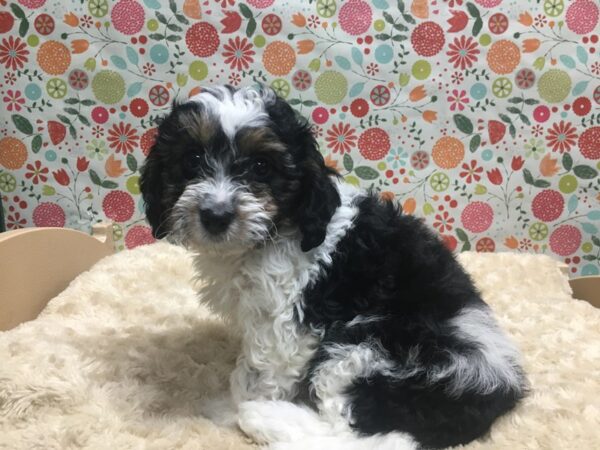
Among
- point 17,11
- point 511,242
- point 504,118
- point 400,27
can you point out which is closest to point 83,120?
point 17,11

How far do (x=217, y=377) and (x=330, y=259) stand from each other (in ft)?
2.26

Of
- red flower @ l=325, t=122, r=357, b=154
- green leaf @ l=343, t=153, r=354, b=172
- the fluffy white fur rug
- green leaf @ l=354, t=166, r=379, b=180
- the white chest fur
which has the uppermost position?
red flower @ l=325, t=122, r=357, b=154

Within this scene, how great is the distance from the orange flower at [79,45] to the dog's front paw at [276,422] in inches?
94.0

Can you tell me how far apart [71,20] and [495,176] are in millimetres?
2714

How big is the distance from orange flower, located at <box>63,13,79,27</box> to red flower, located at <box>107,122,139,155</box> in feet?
2.01

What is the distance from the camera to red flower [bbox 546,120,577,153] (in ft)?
10.6

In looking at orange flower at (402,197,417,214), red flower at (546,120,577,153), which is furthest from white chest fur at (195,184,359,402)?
red flower at (546,120,577,153)

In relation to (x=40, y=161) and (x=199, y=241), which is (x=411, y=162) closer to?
(x=199, y=241)

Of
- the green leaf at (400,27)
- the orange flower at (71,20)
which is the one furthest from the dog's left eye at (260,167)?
the orange flower at (71,20)

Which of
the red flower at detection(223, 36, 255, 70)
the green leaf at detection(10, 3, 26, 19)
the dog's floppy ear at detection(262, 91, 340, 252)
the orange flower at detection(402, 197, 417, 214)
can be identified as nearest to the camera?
the dog's floppy ear at detection(262, 91, 340, 252)

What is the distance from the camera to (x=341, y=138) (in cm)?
328

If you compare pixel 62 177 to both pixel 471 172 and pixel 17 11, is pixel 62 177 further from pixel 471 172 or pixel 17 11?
pixel 471 172

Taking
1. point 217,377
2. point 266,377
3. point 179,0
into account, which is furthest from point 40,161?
point 266,377

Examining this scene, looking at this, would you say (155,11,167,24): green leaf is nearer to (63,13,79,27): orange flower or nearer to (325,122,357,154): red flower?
(63,13,79,27): orange flower
